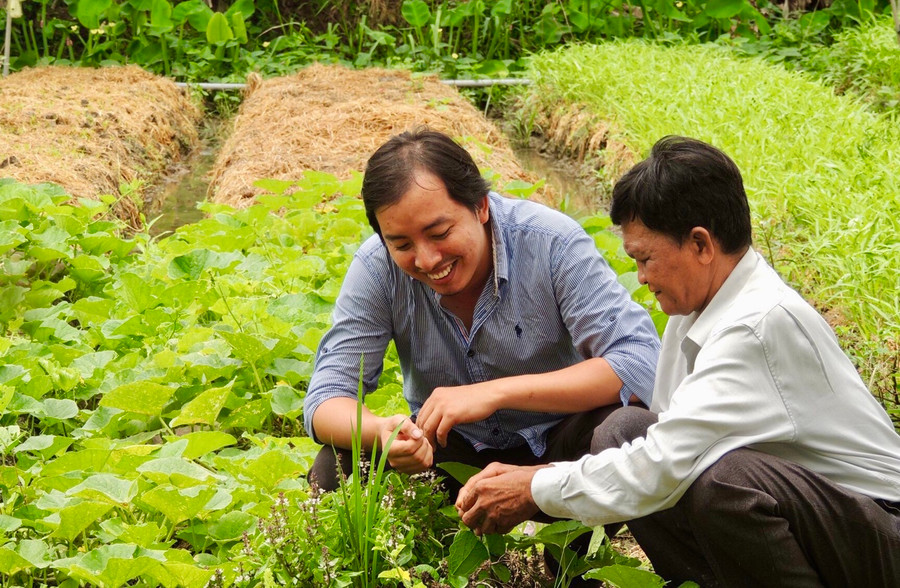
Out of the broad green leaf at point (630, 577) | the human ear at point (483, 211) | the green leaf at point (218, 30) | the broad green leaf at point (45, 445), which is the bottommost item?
the green leaf at point (218, 30)

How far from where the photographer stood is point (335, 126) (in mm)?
7207

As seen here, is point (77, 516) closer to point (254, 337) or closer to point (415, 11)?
point (254, 337)

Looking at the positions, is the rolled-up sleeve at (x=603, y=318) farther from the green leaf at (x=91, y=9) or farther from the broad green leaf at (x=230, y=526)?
the green leaf at (x=91, y=9)

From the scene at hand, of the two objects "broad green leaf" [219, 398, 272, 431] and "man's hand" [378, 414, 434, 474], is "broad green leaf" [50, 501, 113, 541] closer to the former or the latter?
"man's hand" [378, 414, 434, 474]

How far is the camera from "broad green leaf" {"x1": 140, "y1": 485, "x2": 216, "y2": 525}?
2049mm

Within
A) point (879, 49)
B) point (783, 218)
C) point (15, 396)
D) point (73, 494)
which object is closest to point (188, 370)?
point (15, 396)

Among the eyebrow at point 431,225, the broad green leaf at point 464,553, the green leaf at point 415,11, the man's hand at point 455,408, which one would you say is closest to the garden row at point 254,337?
the broad green leaf at point 464,553

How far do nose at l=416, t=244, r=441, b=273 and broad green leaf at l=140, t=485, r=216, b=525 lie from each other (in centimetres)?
59

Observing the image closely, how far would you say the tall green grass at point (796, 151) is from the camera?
11.5 ft

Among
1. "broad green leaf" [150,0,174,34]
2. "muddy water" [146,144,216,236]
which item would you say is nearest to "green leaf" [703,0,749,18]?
"muddy water" [146,144,216,236]

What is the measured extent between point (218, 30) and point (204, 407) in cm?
869

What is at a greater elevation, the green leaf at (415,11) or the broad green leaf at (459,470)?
the broad green leaf at (459,470)

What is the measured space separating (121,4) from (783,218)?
28.0 feet

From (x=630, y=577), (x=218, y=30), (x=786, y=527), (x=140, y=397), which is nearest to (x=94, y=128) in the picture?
(x=218, y=30)
